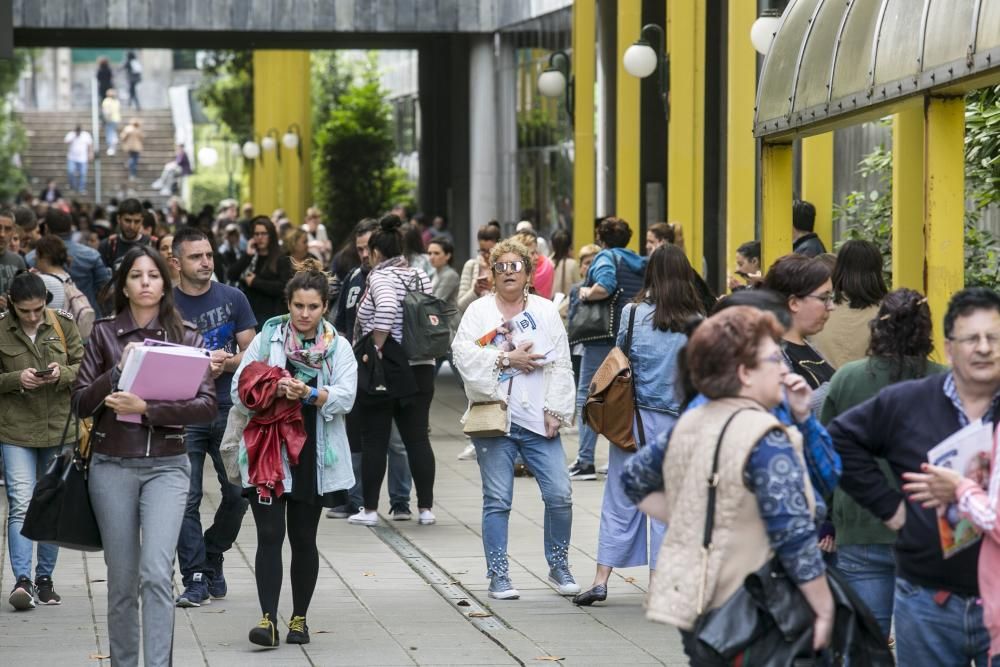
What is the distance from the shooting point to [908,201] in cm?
1053

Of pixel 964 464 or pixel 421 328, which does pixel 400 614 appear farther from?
pixel 964 464

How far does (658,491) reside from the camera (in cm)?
A: 520

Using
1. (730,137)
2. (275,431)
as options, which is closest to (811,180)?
(730,137)

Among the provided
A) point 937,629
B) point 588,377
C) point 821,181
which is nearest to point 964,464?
point 937,629

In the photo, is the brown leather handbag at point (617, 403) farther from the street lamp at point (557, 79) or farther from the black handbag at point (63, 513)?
the street lamp at point (557, 79)

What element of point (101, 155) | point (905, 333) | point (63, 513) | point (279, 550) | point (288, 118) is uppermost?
point (288, 118)

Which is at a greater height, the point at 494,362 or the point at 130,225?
the point at 130,225

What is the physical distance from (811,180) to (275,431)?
7857 millimetres

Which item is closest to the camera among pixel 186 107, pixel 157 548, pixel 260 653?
pixel 157 548

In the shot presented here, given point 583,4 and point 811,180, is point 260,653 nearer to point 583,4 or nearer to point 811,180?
point 811,180

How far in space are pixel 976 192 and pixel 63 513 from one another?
7.23 meters

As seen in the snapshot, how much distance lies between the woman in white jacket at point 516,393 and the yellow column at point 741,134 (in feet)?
19.5

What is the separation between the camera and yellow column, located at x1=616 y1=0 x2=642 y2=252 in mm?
19328

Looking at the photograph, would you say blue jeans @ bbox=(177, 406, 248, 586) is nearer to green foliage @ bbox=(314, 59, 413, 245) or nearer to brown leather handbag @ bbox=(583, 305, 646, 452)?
brown leather handbag @ bbox=(583, 305, 646, 452)
